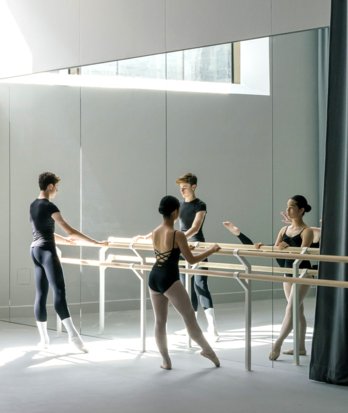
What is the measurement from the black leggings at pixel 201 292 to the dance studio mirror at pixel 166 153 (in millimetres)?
78

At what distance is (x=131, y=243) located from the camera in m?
7.96

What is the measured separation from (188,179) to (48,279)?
1.52m

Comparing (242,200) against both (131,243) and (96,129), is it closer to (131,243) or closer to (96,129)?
(131,243)

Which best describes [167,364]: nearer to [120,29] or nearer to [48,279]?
[48,279]

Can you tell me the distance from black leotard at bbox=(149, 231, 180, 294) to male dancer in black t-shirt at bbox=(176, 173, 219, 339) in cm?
68

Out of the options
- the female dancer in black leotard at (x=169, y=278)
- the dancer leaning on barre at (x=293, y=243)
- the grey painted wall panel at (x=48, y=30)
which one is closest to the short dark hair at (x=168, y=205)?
the female dancer in black leotard at (x=169, y=278)

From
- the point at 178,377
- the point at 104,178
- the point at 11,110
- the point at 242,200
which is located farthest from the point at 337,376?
the point at 11,110

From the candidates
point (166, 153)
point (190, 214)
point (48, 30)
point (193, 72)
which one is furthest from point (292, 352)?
point (48, 30)

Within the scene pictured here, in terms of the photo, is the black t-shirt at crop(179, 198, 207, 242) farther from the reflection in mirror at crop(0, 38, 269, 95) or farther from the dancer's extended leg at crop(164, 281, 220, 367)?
the reflection in mirror at crop(0, 38, 269, 95)

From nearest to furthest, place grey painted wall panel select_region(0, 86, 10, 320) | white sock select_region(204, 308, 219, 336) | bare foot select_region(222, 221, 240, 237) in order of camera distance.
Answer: bare foot select_region(222, 221, 240, 237)
white sock select_region(204, 308, 219, 336)
grey painted wall panel select_region(0, 86, 10, 320)

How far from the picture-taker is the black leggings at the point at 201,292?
7.55 meters

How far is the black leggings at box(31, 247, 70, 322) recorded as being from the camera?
801 cm

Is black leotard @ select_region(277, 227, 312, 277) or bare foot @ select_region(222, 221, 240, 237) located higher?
bare foot @ select_region(222, 221, 240, 237)

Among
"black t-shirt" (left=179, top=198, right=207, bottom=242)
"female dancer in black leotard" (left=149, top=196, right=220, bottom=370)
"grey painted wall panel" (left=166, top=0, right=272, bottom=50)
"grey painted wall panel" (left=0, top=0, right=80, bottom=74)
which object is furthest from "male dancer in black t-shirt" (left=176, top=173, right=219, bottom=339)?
"grey painted wall panel" (left=0, top=0, right=80, bottom=74)
